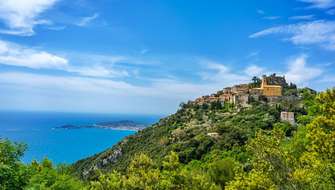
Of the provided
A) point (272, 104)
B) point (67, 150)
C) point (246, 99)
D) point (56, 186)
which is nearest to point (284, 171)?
point (56, 186)

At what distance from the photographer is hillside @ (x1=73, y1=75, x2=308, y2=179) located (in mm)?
57312

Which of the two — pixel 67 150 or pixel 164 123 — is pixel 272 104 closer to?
pixel 164 123

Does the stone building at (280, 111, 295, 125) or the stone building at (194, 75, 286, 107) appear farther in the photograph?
the stone building at (194, 75, 286, 107)

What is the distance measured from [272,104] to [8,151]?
237ft

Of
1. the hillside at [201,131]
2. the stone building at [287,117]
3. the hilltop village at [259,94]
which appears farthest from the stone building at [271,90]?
the stone building at [287,117]

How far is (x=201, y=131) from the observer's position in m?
68.1

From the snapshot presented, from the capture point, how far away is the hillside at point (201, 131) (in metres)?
57.3

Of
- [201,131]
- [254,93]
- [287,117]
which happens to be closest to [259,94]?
[254,93]

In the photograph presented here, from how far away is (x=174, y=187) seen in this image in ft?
48.7

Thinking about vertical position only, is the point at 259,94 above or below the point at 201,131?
above

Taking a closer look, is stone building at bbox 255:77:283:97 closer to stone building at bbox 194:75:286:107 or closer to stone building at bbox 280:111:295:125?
stone building at bbox 194:75:286:107

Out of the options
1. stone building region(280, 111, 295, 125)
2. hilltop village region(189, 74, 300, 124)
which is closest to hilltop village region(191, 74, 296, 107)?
hilltop village region(189, 74, 300, 124)

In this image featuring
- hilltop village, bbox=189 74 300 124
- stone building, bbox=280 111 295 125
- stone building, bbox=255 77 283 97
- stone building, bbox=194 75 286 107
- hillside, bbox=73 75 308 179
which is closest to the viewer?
hillside, bbox=73 75 308 179

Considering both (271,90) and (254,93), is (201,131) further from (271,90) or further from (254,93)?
(271,90)
